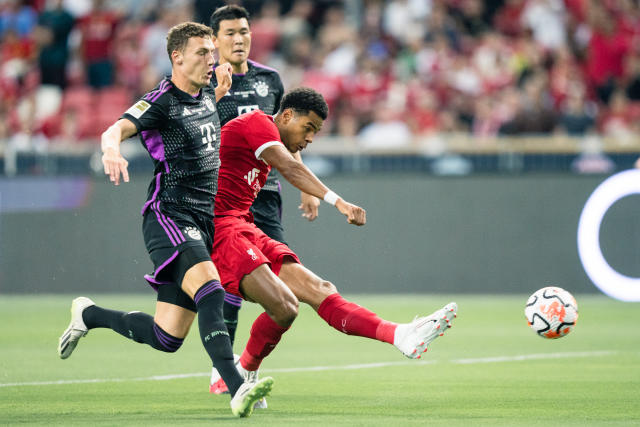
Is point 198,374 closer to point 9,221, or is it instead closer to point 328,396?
point 328,396

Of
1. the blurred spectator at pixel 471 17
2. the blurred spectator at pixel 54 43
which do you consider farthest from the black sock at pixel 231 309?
the blurred spectator at pixel 471 17

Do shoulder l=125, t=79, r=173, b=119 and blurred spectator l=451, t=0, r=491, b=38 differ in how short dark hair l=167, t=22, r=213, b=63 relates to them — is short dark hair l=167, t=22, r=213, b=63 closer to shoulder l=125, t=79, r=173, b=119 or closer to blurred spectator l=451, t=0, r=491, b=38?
shoulder l=125, t=79, r=173, b=119

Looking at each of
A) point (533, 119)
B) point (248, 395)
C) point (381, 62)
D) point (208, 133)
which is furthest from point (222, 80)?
point (381, 62)

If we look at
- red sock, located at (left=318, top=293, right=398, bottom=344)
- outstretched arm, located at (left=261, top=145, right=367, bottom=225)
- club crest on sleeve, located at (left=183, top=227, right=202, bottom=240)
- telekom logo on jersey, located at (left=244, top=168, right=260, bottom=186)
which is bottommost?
red sock, located at (left=318, top=293, right=398, bottom=344)

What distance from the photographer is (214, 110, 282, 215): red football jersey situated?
7.37m

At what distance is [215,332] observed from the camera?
6.46m

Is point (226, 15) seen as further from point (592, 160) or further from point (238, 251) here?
point (592, 160)

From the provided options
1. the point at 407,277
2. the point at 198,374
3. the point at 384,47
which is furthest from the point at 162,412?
the point at 384,47

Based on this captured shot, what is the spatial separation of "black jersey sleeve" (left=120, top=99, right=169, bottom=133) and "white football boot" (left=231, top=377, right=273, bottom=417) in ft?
5.31

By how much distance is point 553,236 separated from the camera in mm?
14492

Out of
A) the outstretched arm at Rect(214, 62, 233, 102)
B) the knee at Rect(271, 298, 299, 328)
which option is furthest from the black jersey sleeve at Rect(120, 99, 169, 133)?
the knee at Rect(271, 298, 299, 328)

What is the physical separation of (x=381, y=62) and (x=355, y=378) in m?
9.49

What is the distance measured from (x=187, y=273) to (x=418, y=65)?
11195mm

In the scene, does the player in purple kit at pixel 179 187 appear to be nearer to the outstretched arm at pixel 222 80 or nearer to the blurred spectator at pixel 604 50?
the outstretched arm at pixel 222 80
